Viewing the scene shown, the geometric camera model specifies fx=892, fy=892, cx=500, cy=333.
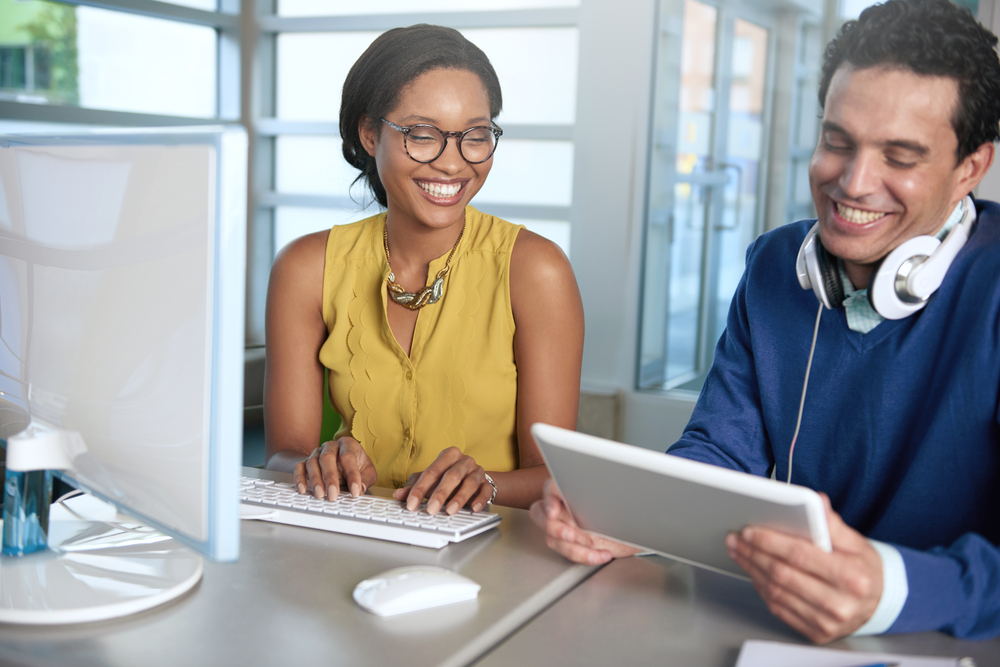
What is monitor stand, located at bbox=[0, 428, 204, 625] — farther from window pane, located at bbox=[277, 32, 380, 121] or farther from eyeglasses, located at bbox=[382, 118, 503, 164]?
window pane, located at bbox=[277, 32, 380, 121]

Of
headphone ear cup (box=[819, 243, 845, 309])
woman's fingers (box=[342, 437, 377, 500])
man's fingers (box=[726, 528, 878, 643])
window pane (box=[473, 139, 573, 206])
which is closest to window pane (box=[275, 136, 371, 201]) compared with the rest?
window pane (box=[473, 139, 573, 206])

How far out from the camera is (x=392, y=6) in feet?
14.3

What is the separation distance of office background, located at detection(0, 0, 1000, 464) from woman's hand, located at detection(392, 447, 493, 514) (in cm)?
169

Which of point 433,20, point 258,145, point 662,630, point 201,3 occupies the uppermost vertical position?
point 201,3

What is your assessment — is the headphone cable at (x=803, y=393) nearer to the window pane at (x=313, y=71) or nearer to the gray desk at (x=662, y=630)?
the gray desk at (x=662, y=630)

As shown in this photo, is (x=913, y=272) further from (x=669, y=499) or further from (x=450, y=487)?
(x=450, y=487)

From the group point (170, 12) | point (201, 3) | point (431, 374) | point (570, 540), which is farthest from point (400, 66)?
point (201, 3)

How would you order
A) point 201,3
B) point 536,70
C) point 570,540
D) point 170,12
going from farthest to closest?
point 201,3 < point 170,12 < point 536,70 < point 570,540

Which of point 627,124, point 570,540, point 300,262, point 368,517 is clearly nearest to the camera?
point 570,540

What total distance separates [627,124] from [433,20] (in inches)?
47.5

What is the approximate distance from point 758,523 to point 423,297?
1043mm

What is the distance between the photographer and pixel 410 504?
123cm

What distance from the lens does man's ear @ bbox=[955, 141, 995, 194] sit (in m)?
1.19

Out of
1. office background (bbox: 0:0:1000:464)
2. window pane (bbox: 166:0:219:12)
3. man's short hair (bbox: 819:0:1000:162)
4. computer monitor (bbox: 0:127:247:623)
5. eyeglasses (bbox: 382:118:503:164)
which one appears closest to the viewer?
computer monitor (bbox: 0:127:247:623)
